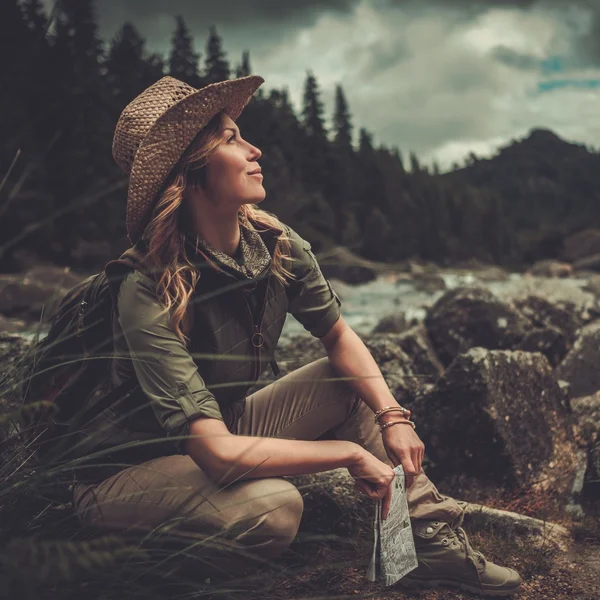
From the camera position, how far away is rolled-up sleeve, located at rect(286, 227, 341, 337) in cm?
264

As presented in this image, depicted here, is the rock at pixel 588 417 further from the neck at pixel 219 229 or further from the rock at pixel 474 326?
the neck at pixel 219 229

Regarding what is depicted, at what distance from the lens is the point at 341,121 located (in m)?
56.1

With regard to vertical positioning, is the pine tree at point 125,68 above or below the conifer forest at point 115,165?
above

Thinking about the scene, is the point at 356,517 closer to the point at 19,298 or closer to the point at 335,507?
the point at 335,507

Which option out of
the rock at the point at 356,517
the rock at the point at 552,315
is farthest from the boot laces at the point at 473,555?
the rock at the point at 552,315

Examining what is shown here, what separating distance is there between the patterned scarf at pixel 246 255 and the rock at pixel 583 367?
347 centimetres

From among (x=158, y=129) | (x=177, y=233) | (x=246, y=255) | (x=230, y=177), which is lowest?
(x=246, y=255)

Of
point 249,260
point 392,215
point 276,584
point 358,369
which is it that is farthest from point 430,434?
point 392,215

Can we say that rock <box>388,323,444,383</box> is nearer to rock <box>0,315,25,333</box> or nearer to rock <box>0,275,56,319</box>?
rock <box>0,315,25,333</box>

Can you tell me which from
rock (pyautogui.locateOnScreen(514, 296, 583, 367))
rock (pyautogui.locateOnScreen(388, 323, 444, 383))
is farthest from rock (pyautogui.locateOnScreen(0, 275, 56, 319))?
rock (pyautogui.locateOnScreen(388, 323, 444, 383))

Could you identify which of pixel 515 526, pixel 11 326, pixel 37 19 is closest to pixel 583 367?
pixel 515 526

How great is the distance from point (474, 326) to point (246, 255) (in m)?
4.84

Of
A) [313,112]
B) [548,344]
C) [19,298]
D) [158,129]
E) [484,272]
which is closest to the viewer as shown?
[484,272]

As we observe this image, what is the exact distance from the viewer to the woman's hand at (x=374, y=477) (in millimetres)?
2260
